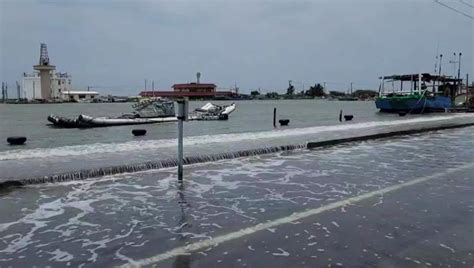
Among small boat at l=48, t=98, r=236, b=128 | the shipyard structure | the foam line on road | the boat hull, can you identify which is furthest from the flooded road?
the shipyard structure

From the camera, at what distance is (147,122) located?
4169 cm

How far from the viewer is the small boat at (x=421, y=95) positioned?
176 feet

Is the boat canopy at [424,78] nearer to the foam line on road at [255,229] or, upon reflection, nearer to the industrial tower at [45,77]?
the foam line on road at [255,229]

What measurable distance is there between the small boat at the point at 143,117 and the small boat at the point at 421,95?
21.4 metres

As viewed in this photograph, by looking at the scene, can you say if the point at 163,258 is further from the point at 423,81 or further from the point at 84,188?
the point at 423,81

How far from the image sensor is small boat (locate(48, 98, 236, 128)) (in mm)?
40375

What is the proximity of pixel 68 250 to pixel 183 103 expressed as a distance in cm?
434

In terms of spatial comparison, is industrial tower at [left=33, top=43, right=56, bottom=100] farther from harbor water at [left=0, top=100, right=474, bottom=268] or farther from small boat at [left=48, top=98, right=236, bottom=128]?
harbor water at [left=0, top=100, right=474, bottom=268]

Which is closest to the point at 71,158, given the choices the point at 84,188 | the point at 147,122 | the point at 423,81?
the point at 84,188

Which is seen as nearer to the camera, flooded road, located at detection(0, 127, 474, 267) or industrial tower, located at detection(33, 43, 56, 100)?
flooded road, located at detection(0, 127, 474, 267)

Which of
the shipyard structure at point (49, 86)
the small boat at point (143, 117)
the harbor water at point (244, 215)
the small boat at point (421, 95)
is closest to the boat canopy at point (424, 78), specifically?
the small boat at point (421, 95)

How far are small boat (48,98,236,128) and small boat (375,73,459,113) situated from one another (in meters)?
21.4

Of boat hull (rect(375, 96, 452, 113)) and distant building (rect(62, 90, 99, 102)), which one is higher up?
boat hull (rect(375, 96, 452, 113))

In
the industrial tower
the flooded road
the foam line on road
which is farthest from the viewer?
the industrial tower
